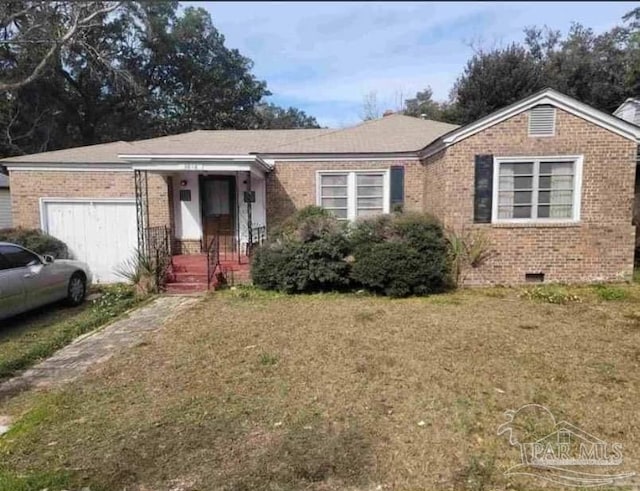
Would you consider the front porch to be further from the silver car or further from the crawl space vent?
the crawl space vent

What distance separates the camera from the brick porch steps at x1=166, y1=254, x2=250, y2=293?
1031 centimetres

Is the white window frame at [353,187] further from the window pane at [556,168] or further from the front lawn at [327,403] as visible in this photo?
the front lawn at [327,403]

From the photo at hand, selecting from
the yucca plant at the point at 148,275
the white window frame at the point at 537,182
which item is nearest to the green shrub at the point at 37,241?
the yucca plant at the point at 148,275

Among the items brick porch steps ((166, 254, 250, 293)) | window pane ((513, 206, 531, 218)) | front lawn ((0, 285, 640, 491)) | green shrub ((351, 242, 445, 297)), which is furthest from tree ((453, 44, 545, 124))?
front lawn ((0, 285, 640, 491))

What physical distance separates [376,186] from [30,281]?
28.0 feet

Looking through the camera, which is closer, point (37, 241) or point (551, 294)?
point (551, 294)

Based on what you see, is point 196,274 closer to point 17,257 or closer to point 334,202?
point 17,257

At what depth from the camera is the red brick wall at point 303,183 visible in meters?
12.3

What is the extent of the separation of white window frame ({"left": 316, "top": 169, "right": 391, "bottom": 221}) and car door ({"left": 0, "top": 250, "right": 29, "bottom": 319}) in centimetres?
733

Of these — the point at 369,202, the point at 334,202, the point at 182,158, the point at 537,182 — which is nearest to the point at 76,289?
the point at 182,158

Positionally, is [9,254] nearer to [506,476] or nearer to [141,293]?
[141,293]

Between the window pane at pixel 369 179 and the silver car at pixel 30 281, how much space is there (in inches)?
292

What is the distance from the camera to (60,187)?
41.0ft
